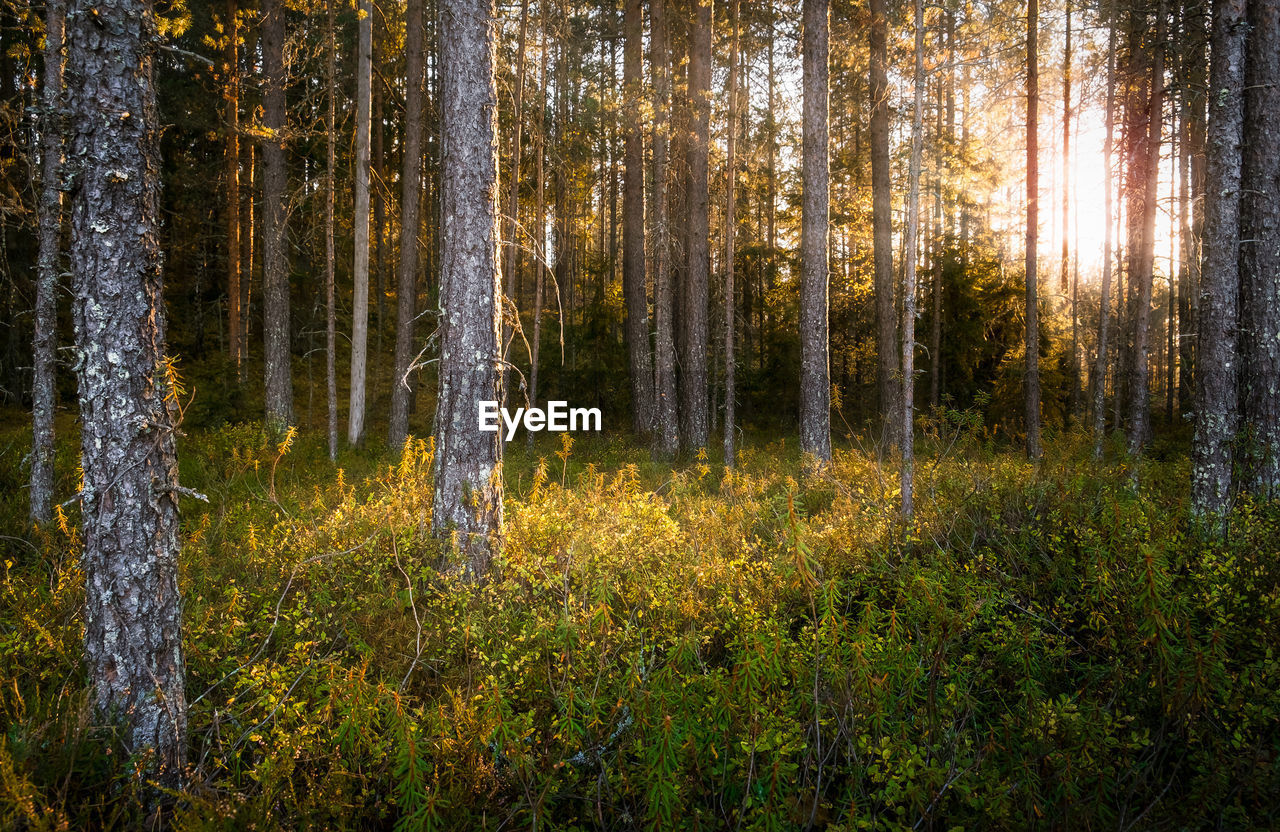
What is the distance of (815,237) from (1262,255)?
5316mm

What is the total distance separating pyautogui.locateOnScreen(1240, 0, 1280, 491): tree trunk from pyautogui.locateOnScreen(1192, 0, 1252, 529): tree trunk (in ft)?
1.12

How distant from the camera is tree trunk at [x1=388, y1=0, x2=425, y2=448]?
12008 mm

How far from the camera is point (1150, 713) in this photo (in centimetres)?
341

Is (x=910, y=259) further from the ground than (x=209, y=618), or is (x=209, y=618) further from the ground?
(x=910, y=259)

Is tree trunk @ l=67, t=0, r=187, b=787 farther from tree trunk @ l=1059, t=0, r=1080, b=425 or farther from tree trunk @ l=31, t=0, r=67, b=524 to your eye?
tree trunk @ l=1059, t=0, r=1080, b=425

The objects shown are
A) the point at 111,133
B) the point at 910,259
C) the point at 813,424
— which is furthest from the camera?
the point at 813,424

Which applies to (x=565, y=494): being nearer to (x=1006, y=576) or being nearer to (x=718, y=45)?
(x=1006, y=576)

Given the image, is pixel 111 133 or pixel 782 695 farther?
pixel 782 695

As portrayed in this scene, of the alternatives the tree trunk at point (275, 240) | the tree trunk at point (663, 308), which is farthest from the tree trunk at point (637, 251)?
the tree trunk at point (275, 240)

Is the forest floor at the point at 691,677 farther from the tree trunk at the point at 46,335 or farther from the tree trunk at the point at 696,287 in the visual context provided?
the tree trunk at the point at 696,287

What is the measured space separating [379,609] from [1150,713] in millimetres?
4907

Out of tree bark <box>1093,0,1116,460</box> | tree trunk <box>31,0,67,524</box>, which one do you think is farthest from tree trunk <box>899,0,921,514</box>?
tree trunk <box>31,0,67,524</box>

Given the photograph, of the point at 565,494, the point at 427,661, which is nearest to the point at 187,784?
the point at 427,661

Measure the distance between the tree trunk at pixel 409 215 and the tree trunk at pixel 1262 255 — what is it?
12091 mm
